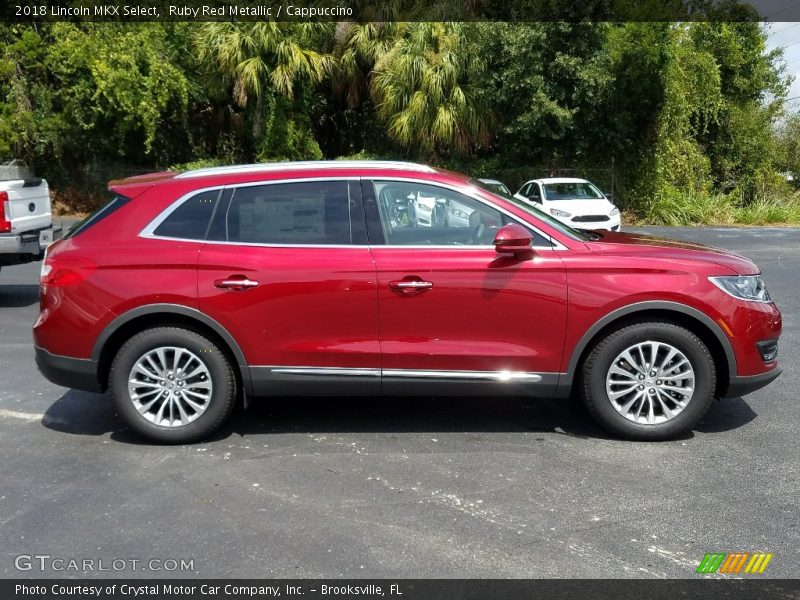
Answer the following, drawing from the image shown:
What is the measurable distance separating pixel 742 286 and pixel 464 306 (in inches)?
71.9

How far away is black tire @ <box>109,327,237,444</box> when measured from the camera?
5004 mm

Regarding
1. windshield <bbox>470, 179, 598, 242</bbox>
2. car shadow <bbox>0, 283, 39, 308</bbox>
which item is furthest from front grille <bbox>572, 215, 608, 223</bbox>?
windshield <bbox>470, 179, 598, 242</bbox>

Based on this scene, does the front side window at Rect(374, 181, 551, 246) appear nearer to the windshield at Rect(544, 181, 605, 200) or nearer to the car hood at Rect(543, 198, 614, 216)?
the car hood at Rect(543, 198, 614, 216)

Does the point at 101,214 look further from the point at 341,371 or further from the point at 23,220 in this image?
the point at 23,220

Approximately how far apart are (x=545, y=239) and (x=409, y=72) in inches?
662

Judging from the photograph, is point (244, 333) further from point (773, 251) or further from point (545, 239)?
point (773, 251)

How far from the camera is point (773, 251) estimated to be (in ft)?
51.0

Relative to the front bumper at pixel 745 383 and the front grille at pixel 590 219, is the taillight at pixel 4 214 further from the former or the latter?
the front grille at pixel 590 219

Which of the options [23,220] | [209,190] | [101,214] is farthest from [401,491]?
[23,220]

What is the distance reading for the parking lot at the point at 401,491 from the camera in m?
3.65

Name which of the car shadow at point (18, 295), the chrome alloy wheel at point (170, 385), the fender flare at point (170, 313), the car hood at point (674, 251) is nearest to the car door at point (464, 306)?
the car hood at point (674, 251)

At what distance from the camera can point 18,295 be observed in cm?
1062

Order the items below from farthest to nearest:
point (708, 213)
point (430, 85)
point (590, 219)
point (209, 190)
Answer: point (708, 213) → point (430, 85) → point (590, 219) → point (209, 190)

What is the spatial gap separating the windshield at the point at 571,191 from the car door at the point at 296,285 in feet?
41.5
